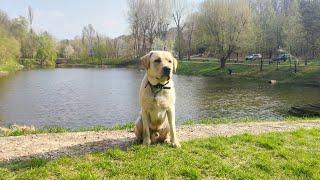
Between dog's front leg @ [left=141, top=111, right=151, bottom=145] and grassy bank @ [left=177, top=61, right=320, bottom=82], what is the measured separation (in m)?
51.1

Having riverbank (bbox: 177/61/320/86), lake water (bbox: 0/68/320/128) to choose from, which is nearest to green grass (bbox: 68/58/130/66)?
riverbank (bbox: 177/61/320/86)

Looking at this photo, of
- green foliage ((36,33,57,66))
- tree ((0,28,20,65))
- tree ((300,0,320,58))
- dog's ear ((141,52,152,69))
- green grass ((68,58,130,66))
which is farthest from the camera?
green grass ((68,58,130,66))

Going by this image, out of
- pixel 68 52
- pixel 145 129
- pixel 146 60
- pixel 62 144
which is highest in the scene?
pixel 68 52

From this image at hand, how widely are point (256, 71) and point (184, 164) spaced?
193 feet

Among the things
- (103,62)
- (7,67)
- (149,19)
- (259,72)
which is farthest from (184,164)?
(103,62)

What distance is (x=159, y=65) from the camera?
7.84 m

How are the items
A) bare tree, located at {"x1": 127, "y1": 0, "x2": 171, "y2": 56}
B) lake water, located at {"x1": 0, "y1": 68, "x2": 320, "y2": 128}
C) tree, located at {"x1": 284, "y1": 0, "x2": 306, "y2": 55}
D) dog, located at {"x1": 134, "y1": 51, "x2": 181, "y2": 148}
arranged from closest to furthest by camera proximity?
dog, located at {"x1": 134, "y1": 51, "x2": 181, "y2": 148}, lake water, located at {"x1": 0, "y1": 68, "x2": 320, "y2": 128}, tree, located at {"x1": 284, "y1": 0, "x2": 306, "y2": 55}, bare tree, located at {"x1": 127, "y1": 0, "x2": 171, "y2": 56}

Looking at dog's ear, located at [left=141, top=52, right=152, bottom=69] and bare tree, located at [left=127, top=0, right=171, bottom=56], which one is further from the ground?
bare tree, located at [left=127, top=0, right=171, bottom=56]

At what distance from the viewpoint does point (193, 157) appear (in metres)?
8.11

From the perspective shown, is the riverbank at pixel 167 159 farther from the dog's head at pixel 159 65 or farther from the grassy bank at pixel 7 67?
the grassy bank at pixel 7 67

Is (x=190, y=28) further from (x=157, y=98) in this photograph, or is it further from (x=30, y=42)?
(x=157, y=98)

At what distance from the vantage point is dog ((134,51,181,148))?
789 centimetres

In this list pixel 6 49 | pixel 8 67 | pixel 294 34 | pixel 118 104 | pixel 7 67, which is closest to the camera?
pixel 118 104

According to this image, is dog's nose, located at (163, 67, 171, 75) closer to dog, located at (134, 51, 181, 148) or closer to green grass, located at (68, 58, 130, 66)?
dog, located at (134, 51, 181, 148)
